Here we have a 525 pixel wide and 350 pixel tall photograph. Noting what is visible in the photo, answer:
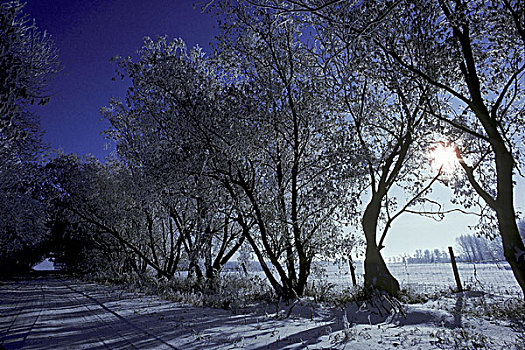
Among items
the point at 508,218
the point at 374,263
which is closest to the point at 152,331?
the point at 508,218

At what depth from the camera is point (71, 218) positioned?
21312mm

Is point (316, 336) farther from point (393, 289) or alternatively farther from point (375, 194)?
point (375, 194)

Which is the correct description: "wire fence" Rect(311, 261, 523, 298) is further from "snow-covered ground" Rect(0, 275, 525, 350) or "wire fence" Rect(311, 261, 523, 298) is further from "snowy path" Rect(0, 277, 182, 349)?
"snowy path" Rect(0, 277, 182, 349)

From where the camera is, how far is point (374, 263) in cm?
1107

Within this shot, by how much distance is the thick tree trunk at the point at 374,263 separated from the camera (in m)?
10.4

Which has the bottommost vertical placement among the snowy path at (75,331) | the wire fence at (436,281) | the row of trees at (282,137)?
the snowy path at (75,331)

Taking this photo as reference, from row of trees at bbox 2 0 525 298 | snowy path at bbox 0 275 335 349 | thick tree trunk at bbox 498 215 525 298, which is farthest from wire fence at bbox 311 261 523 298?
snowy path at bbox 0 275 335 349

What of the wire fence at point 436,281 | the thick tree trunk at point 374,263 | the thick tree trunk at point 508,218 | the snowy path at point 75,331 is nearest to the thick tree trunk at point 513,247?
the thick tree trunk at point 508,218

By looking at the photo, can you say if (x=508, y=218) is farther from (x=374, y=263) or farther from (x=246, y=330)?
(x=246, y=330)

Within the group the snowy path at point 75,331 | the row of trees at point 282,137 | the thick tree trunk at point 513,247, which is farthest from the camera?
the row of trees at point 282,137

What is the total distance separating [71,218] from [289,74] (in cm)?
1932

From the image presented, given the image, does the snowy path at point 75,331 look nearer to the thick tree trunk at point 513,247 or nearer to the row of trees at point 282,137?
the row of trees at point 282,137

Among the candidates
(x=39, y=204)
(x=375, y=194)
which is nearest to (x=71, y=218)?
(x=39, y=204)

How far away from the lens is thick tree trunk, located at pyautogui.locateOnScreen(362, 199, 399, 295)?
10438 mm
